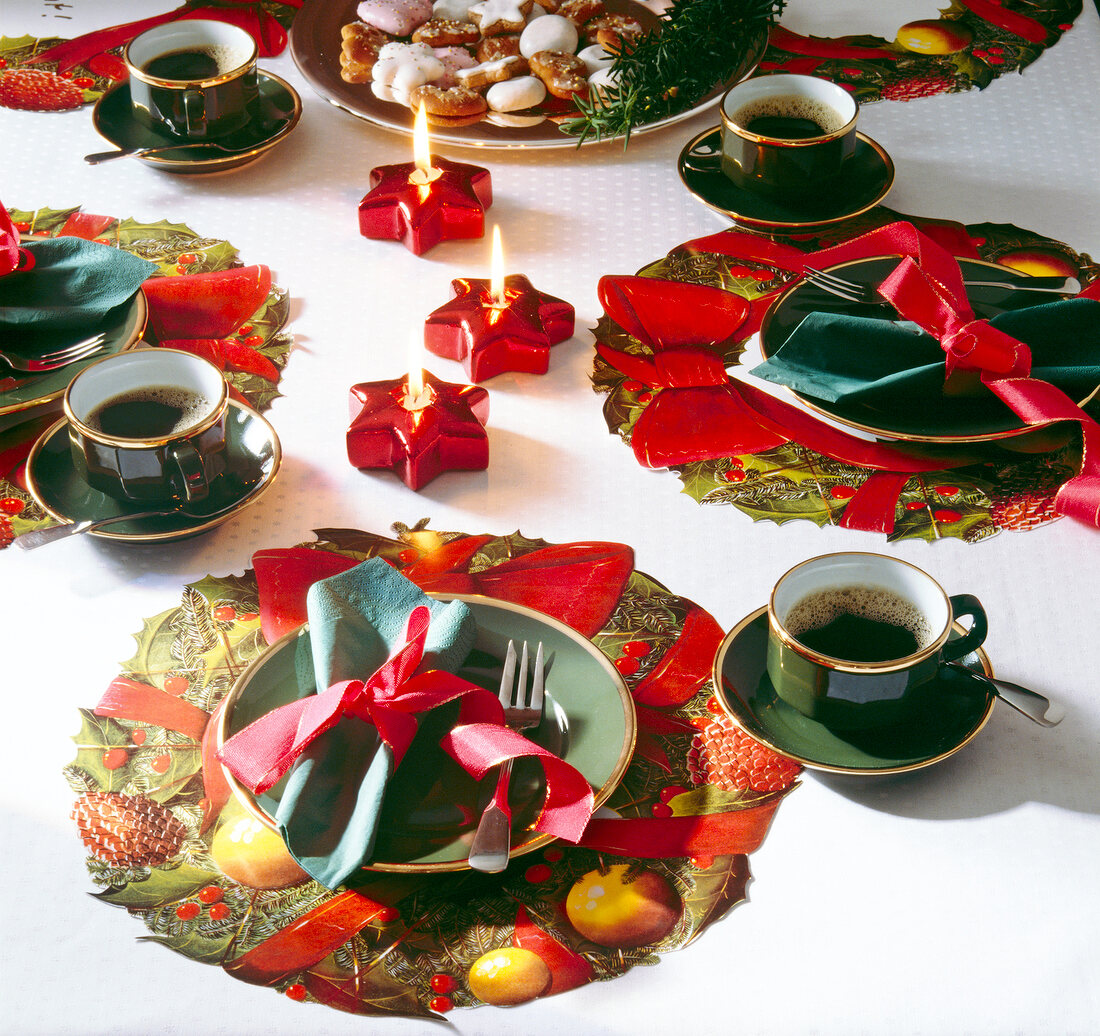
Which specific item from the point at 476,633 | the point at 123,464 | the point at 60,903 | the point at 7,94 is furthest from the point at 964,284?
the point at 7,94

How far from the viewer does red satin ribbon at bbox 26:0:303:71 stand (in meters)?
1.49

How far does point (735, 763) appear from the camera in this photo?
77cm

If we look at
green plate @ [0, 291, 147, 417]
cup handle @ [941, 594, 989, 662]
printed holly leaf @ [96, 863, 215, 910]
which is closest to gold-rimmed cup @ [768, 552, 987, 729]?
cup handle @ [941, 594, 989, 662]

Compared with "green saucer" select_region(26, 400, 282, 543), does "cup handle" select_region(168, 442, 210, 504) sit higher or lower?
higher

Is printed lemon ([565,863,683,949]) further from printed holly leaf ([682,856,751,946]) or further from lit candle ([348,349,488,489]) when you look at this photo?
lit candle ([348,349,488,489])

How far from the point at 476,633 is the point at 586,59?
0.84 metres

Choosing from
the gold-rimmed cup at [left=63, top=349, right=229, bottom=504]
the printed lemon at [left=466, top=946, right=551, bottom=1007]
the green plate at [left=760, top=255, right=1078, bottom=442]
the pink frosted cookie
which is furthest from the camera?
the pink frosted cookie

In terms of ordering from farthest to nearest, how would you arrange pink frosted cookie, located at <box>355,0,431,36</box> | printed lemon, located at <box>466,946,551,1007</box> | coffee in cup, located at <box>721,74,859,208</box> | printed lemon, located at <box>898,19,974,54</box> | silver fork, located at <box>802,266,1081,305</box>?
1. printed lemon, located at <box>898,19,974,54</box>
2. pink frosted cookie, located at <box>355,0,431,36</box>
3. coffee in cup, located at <box>721,74,859,208</box>
4. silver fork, located at <box>802,266,1081,305</box>
5. printed lemon, located at <box>466,946,551,1007</box>

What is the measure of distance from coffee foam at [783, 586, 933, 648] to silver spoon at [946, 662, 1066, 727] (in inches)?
1.6

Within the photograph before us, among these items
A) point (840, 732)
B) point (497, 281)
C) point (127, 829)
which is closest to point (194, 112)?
point (497, 281)

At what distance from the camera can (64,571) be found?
90cm

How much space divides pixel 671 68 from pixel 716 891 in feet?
3.06

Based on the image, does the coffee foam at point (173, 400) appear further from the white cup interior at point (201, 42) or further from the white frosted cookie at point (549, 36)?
the white frosted cookie at point (549, 36)

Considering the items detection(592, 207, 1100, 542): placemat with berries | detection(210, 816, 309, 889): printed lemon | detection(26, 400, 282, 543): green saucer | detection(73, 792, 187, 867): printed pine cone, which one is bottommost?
detection(73, 792, 187, 867): printed pine cone
